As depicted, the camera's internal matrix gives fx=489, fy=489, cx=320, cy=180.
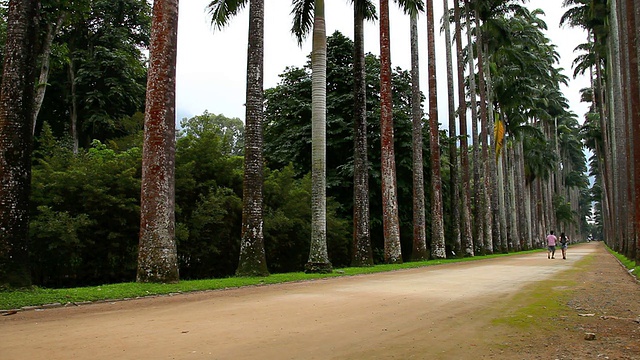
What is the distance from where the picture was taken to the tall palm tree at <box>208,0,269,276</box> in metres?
14.6

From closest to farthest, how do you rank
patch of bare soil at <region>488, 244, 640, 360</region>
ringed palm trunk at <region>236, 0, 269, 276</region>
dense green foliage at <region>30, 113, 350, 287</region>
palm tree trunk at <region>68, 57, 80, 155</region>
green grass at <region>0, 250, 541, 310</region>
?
patch of bare soil at <region>488, 244, 640, 360</region> → green grass at <region>0, 250, 541, 310</region> → dense green foliage at <region>30, 113, 350, 287</region> → ringed palm trunk at <region>236, 0, 269, 276</region> → palm tree trunk at <region>68, 57, 80, 155</region>

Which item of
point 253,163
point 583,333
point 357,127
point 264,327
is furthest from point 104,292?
point 357,127

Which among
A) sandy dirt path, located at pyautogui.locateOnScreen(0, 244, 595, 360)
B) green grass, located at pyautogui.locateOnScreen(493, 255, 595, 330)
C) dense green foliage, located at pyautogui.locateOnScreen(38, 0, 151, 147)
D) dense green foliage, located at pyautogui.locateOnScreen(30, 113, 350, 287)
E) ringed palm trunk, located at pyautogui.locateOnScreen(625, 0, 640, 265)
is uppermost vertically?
dense green foliage, located at pyautogui.locateOnScreen(38, 0, 151, 147)

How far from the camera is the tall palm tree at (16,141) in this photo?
31.3 feet

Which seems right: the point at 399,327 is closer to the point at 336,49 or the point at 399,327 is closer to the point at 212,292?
the point at 212,292

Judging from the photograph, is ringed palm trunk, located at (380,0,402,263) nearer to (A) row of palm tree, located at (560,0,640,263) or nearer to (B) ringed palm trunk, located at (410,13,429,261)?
(B) ringed palm trunk, located at (410,13,429,261)

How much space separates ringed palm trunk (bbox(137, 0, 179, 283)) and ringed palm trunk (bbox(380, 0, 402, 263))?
36.8 ft

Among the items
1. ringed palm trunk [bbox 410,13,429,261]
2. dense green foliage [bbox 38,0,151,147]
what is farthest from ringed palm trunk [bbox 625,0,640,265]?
dense green foliage [bbox 38,0,151,147]

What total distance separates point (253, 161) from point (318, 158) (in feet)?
9.74

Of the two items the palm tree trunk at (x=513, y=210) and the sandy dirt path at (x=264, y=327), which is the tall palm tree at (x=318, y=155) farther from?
the palm tree trunk at (x=513, y=210)

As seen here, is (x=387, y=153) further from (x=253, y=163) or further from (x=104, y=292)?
(x=104, y=292)

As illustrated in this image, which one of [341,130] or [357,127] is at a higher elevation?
[341,130]

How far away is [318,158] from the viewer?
17.4 metres

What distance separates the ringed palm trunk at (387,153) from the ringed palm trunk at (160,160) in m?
11.2
